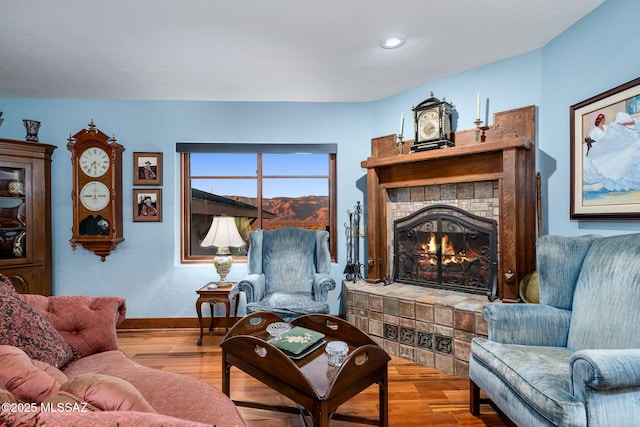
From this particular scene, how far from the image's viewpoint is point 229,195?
370cm

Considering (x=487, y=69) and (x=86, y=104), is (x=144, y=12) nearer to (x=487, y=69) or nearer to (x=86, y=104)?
(x=86, y=104)

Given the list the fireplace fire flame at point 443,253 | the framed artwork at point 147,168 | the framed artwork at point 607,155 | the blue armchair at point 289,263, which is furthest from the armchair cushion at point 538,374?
Answer: the framed artwork at point 147,168

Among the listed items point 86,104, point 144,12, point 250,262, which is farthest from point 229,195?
point 144,12

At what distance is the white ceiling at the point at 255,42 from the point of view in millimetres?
1968

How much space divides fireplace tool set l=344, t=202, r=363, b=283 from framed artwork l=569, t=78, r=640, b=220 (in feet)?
6.00

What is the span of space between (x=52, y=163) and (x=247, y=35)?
8.72 ft

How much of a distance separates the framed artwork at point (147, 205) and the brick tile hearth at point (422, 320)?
220 cm

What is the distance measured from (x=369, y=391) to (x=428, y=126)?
2.22m

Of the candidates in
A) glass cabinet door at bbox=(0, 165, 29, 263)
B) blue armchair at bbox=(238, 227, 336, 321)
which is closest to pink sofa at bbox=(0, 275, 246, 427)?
blue armchair at bbox=(238, 227, 336, 321)

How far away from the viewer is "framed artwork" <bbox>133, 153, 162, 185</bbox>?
11.3ft

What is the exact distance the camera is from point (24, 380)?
0.80 meters

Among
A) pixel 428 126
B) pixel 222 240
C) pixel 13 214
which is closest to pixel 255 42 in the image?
pixel 428 126

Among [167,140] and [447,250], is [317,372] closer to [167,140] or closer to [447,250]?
[447,250]

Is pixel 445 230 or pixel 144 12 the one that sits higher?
pixel 144 12
